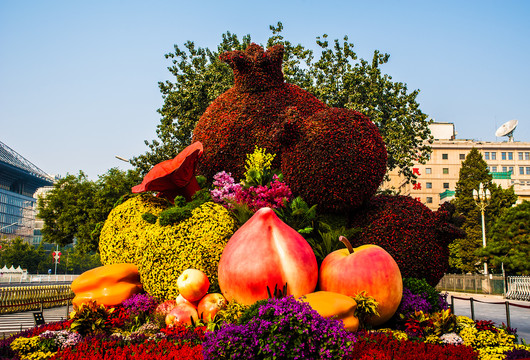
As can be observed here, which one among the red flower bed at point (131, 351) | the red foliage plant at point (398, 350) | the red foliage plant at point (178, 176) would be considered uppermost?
the red foliage plant at point (178, 176)

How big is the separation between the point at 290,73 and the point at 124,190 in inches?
462

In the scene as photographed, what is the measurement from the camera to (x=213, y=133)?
9.71m

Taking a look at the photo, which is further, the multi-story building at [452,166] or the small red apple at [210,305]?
the multi-story building at [452,166]

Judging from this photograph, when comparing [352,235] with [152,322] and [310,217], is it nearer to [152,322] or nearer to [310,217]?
[310,217]

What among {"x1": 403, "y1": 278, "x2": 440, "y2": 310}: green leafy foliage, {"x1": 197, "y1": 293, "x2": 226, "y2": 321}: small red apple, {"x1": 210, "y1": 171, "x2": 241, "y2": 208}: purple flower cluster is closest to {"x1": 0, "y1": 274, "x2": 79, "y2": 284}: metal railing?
{"x1": 210, "y1": 171, "x2": 241, "y2": 208}: purple flower cluster

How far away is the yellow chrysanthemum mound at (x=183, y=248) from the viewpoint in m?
7.68

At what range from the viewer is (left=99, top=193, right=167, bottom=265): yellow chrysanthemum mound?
8.84 m

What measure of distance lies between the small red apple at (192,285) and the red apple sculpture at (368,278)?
180 cm

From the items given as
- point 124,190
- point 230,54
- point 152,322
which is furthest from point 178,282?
point 124,190

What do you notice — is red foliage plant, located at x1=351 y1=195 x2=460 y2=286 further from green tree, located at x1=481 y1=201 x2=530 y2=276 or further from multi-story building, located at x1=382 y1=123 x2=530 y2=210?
multi-story building, located at x1=382 y1=123 x2=530 y2=210

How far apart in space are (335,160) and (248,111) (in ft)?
7.71

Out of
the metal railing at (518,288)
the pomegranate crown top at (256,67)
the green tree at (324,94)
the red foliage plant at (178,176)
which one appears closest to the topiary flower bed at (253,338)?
the red foliage plant at (178,176)

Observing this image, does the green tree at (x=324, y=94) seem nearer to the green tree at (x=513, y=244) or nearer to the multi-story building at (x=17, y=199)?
the green tree at (x=513, y=244)

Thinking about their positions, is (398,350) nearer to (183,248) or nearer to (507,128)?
(183,248)
